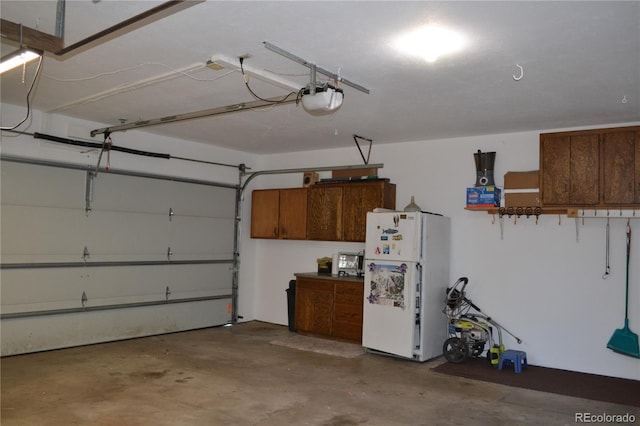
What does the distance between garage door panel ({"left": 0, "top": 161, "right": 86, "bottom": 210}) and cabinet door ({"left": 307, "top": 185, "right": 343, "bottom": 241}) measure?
10.7ft

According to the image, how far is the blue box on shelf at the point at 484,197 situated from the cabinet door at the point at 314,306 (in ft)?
7.52

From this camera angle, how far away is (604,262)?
577 centimetres

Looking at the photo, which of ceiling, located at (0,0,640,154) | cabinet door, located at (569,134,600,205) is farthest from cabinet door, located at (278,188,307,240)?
cabinet door, located at (569,134,600,205)

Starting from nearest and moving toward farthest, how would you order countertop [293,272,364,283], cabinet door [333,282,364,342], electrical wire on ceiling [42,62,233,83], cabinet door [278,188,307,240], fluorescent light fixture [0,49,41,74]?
fluorescent light fixture [0,49,41,74] → electrical wire on ceiling [42,62,233,83] → cabinet door [333,282,364,342] → countertop [293,272,364,283] → cabinet door [278,188,307,240]

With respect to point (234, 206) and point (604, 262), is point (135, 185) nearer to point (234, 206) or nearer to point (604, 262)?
point (234, 206)

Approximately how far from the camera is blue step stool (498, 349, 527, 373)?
5790 millimetres

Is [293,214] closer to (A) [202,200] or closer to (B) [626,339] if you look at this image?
(A) [202,200]

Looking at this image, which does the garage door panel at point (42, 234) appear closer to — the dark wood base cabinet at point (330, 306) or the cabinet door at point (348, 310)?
the dark wood base cabinet at point (330, 306)

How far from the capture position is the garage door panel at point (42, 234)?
586 cm

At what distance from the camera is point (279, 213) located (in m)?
8.39

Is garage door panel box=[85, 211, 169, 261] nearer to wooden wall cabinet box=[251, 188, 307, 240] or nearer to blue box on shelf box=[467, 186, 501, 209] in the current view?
wooden wall cabinet box=[251, 188, 307, 240]

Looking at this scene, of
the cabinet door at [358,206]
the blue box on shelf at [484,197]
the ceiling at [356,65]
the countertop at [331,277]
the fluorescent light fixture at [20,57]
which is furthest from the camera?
the cabinet door at [358,206]

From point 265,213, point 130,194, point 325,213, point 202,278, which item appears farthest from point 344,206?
point 130,194

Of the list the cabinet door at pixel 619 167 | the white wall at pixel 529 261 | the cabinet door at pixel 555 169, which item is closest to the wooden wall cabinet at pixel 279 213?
the white wall at pixel 529 261
